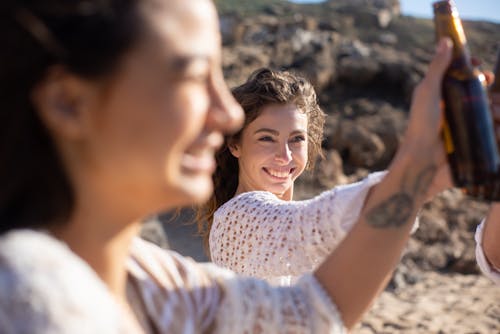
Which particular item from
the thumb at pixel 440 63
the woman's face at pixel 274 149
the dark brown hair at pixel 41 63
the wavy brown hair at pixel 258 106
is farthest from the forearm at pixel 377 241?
the wavy brown hair at pixel 258 106

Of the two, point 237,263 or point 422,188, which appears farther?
point 237,263

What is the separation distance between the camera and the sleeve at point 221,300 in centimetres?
125

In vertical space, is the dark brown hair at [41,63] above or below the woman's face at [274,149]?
above

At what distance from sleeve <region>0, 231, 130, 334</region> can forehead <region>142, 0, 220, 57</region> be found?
40 centimetres

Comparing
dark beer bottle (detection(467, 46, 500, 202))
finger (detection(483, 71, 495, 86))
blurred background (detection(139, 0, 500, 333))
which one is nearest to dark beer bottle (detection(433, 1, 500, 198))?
dark beer bottle (detection(467, 46, 500, 202))

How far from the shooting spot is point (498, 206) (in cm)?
171

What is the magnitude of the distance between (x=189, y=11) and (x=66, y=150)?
33cm

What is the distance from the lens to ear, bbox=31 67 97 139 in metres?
0.98

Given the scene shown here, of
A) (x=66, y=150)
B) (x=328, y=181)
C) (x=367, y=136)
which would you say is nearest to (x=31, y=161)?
(x=66, y=150)

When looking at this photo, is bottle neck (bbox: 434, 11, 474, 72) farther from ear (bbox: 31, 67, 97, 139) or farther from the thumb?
ear (bbox: 31, 67, 97, 139)

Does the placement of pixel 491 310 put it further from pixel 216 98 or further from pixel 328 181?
pixel 216 98

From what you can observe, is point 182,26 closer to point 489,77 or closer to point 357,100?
point 489,77

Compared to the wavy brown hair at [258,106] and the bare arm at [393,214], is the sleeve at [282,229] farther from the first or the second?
the wavy brown hair at [258,106]

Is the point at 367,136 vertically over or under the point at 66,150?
under
